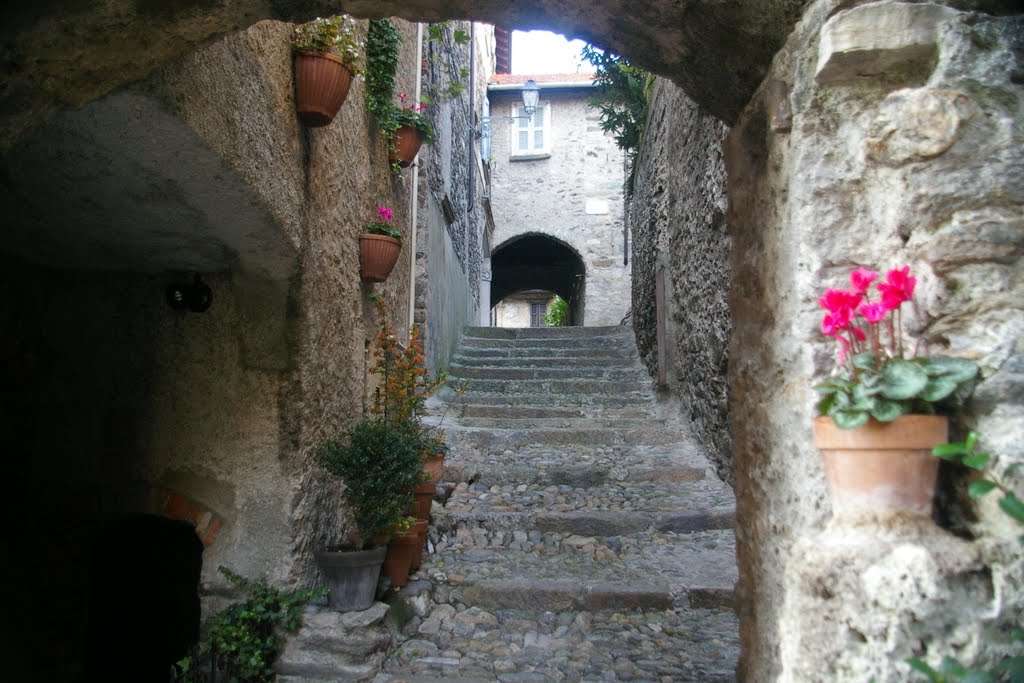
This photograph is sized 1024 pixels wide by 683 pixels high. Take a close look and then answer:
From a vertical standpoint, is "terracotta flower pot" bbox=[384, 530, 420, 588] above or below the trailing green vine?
below

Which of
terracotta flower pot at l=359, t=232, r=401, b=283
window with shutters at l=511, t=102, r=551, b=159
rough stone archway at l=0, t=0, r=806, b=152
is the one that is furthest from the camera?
window with shutters at l=511, t=102, r=551, b=159

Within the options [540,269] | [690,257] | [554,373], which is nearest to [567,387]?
→ [554,373]

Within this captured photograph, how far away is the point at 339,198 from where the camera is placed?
128 inches

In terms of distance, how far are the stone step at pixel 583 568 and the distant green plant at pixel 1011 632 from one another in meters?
2.17

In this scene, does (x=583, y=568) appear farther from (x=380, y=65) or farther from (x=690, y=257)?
(x=380, y=65)

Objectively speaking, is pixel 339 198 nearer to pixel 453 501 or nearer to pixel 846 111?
pixel 453 501

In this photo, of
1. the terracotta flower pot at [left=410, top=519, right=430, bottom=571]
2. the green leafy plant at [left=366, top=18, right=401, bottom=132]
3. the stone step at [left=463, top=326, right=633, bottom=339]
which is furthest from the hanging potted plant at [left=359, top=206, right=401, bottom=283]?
the stone step at [left=463, top=326, right=633, bottom=339]

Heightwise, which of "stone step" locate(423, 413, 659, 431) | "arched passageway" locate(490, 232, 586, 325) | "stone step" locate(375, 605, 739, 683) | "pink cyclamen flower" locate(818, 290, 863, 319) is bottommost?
"stone step" locate(375, 605, 739, 683)

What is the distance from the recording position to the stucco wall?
14102mm

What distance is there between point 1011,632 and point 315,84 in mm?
2675

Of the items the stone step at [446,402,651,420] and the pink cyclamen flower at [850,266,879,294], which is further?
the stone step at [446,402,651,420]

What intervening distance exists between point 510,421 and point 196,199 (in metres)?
4.22

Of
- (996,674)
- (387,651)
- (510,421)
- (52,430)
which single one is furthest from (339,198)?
(510,421)

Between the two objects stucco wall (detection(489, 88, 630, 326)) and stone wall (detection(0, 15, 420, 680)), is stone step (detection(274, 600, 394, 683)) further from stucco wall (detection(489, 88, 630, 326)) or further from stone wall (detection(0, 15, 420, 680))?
stucco wall (detection(489, 88, 630, 326))
